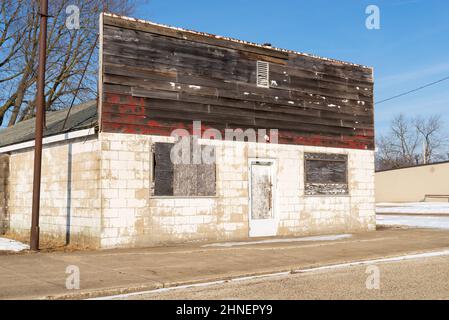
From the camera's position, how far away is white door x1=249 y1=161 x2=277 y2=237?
1583 centimetres

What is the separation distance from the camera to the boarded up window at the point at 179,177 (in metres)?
14.0

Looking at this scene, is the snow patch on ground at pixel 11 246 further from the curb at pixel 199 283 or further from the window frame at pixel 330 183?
the window frame at pixel 330 183

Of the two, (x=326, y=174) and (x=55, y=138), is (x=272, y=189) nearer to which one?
(x=326, y=174)

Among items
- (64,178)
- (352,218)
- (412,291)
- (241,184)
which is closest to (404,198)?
(352,218)

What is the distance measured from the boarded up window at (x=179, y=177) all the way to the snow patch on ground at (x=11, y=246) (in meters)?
3.66

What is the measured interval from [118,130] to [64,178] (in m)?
2.42

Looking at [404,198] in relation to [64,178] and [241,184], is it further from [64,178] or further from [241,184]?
[64,178]

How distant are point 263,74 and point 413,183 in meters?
38.2

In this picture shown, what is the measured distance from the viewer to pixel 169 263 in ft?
35.0

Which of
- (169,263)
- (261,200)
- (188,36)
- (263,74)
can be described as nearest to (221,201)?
(261,200)

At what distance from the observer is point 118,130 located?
44.0 feet

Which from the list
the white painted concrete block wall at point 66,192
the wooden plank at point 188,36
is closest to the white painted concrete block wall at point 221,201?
the white painted concrete block wall at point 66,192

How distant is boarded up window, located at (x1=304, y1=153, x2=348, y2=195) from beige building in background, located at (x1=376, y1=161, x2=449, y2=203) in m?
32.1

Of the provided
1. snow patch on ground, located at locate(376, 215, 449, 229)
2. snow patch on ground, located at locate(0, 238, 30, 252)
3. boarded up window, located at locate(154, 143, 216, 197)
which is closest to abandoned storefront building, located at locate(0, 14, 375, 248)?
boarded up window, located at locate(154, 143, 216, 197)
